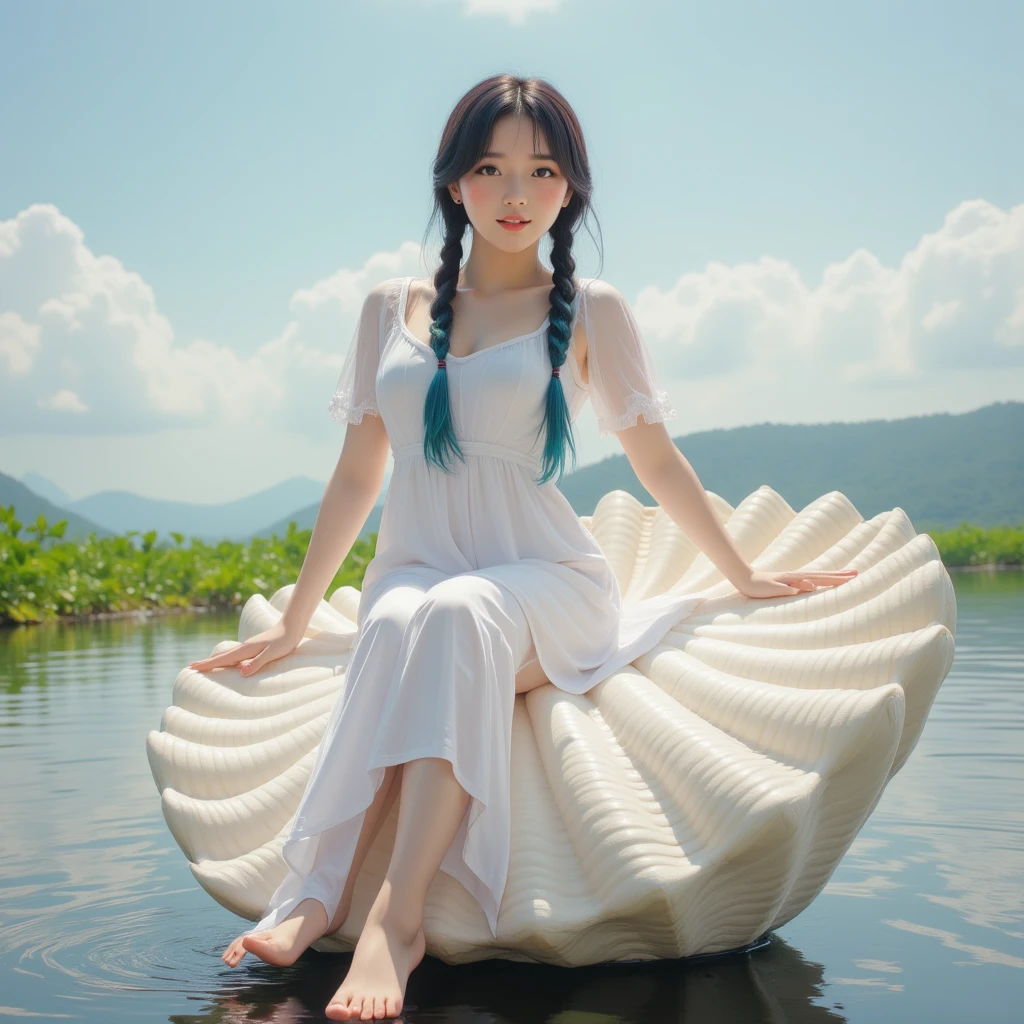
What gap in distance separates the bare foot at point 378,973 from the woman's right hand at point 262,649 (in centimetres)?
96

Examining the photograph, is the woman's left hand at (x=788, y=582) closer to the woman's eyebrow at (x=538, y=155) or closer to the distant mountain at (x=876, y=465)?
the woman's eyebrow at (x=538, y=155)

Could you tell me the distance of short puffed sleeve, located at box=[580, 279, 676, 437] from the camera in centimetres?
275

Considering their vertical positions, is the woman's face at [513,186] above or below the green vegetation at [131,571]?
above

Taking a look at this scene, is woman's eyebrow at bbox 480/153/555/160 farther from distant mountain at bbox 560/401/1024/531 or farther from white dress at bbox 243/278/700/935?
distant mountain at bbox 560/401/1024/531

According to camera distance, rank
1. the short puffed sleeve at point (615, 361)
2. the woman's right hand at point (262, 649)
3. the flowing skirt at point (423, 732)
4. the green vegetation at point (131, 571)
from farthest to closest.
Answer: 1. the green vegetation at point (131, 571)
2. the woman's right hand at point (262, 649)
3. the short puffed sleeve at point (615, 361)
4. the flowing skirt at point (423, 732)

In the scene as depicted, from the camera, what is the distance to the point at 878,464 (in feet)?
205

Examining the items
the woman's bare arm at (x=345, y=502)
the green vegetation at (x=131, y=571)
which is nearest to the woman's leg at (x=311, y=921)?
the woman's bare arm at (x=345, y=502)

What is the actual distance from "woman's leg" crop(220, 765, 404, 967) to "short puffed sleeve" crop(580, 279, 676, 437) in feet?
3.01

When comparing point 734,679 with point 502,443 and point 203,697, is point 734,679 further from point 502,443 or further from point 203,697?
point 203,697

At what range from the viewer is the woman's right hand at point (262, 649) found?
9.53 feet

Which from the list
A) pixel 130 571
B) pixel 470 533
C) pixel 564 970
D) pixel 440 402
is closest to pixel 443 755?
pixel 564 970

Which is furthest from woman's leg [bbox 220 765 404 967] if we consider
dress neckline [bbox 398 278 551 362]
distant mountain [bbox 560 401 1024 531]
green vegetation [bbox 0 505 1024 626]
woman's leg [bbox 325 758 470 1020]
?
distant mountain [bbox 560 401 1024 531]

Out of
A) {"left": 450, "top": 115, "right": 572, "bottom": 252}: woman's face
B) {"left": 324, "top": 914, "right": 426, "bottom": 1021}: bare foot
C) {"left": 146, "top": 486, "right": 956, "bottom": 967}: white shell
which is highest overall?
{"left": 450, "top": 115, "right": 572, "bottom": 252}: woman's face

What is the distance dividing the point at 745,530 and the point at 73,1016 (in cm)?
181
